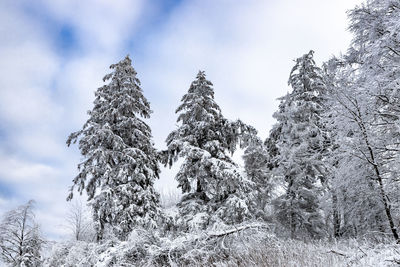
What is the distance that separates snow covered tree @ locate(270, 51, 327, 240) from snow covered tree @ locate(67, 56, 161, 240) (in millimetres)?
6526

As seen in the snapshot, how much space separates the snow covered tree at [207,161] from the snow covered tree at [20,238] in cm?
1292

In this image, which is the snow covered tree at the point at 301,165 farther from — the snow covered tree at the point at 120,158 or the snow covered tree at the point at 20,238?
the snow covered tree at the point at 20,238

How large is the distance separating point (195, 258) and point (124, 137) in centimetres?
1061

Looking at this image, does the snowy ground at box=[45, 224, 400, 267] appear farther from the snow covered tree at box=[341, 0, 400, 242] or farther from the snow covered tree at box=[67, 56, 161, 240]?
the snow covered tree at box=[67, 56, 161, 240]

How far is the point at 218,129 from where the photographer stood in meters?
14.5

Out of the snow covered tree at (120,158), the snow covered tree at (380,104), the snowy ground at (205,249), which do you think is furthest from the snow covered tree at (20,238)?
the snow covered tree at (380,104)

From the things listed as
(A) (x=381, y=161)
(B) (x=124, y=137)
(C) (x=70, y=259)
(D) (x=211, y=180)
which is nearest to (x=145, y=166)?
(B) (x=124, y=137)

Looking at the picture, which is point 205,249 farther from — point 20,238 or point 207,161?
point 20,238

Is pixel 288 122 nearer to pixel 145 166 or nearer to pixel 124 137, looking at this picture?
Result: pixel 145 166

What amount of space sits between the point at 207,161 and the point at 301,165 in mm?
4593

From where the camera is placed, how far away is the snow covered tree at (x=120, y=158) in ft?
42.4

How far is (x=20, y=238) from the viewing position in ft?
64.7

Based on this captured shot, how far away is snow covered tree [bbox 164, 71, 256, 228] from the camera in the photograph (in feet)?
39.0

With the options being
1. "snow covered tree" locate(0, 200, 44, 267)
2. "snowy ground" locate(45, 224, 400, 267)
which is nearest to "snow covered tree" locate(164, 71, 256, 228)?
"snowy ground" locate(45, 224, 400, 267)
